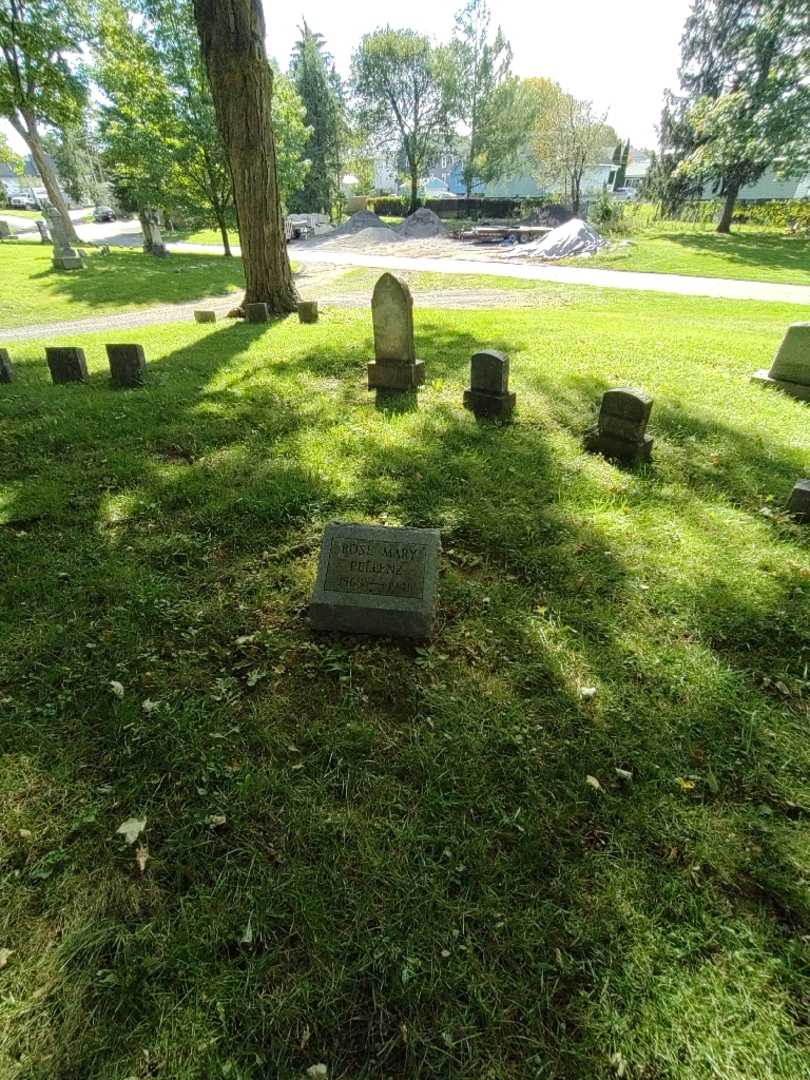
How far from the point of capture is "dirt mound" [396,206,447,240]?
124 feet

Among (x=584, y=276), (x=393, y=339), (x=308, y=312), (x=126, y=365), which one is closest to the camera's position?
(x=393, y=339)

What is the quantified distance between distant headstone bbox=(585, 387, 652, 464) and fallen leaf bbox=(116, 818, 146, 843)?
4.50 m

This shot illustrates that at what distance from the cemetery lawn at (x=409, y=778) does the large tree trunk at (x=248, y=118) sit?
24.2 feet

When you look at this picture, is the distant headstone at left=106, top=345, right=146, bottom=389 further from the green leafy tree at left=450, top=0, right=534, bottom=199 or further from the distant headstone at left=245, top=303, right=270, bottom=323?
the green leafy tree at left=450, top=0, right=534, bottom=199

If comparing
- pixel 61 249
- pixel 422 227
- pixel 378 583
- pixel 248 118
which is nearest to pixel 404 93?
pixel 422 227

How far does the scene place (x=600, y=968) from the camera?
176cm

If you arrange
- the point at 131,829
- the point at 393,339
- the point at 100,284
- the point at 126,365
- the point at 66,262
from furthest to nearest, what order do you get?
the point at 66,262
the point at 100,284
the point at 126,365
the point at 393,339
the point at 131,829

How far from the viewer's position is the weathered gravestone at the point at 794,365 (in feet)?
21.7

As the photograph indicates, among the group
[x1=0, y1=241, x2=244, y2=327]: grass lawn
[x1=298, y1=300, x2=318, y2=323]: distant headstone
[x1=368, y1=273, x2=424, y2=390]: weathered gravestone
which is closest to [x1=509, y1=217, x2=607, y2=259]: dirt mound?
[x1=0, y1=241, x2=244, y2=327]: grass lawn

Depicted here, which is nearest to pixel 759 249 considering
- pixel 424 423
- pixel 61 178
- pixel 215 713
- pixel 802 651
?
pixel 424 423

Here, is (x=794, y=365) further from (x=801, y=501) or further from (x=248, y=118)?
(x=248, y=118)

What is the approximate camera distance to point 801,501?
4129 millimetres

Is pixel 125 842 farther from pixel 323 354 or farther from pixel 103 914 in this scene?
pixel 323 354

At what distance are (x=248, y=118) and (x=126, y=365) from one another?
217 inches
